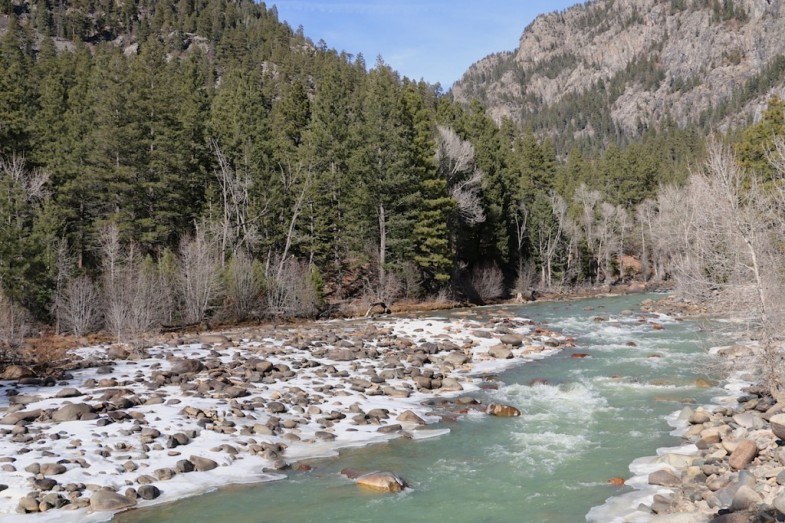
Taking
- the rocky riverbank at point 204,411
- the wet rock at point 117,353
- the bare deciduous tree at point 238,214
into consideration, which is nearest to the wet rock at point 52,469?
the rocky riverbank at point 204,411

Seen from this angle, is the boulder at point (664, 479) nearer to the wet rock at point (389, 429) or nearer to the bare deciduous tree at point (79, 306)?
the wet rock at point (389, 429)

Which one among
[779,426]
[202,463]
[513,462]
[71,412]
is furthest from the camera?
[71,412]

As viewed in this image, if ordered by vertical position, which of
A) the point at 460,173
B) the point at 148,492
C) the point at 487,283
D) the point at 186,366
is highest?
the point at 460,173

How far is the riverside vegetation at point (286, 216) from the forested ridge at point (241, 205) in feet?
0.47

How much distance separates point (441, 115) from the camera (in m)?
52.3

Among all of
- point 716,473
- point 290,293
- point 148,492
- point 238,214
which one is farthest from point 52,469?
point 238,214

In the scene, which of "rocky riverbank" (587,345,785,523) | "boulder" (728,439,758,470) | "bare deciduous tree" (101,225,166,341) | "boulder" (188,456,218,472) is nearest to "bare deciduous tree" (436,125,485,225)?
"bare deciduous tree" (101,225,166,341)

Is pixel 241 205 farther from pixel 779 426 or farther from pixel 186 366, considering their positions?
pixel 779 426

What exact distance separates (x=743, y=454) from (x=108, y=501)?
1010 centimetres

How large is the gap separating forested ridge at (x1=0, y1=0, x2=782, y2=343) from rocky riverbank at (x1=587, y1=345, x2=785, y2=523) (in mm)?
17430

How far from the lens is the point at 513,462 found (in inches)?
439

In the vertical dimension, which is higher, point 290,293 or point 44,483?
point 290,293

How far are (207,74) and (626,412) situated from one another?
8983 centimetres

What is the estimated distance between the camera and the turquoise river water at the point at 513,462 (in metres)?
8.98
